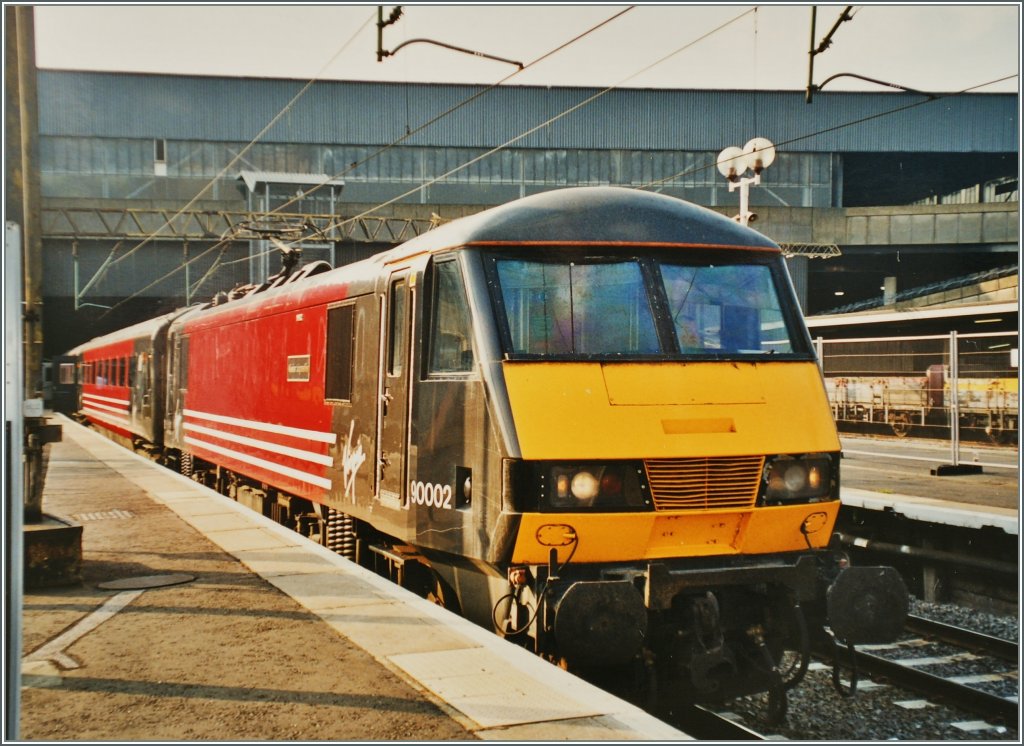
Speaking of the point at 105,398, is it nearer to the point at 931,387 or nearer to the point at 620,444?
the point at 931,387

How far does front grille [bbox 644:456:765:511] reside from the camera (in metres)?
6.22

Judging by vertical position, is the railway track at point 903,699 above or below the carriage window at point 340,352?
below

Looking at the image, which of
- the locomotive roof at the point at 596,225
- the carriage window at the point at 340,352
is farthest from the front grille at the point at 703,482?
the carriage window at the point at 340,352

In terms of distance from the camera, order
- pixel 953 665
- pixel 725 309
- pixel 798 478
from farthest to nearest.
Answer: pixel 953 665 → pixel 725 309 → pixel 798 478

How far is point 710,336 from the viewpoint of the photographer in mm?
6914

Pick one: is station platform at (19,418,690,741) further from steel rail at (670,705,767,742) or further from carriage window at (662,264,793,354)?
carriage window at (662,264,793,354)

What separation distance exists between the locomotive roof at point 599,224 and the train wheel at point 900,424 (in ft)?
42.0

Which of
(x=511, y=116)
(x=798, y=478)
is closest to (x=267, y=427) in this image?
(x=798, y=478)

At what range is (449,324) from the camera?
23.3ft

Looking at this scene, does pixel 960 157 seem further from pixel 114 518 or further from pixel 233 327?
pixel 114 518

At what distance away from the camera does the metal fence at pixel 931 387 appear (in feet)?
53.4

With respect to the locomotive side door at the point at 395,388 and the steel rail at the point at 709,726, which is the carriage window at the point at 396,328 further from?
the steel rail at the point at 709,726

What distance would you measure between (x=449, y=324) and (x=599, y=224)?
122cm

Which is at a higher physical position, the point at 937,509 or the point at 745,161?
the point at 745,161
